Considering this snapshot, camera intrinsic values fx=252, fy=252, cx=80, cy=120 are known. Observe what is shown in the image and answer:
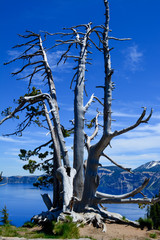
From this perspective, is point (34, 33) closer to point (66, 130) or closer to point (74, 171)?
point (66, 130)

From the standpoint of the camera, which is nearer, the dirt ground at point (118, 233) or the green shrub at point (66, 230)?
the green shrub at point (66, 230)

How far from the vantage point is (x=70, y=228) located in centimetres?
885

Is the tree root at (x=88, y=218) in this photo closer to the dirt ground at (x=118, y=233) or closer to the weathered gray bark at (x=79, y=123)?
the dirt ground at (x=118, y=233)

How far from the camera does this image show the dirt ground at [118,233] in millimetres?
8977

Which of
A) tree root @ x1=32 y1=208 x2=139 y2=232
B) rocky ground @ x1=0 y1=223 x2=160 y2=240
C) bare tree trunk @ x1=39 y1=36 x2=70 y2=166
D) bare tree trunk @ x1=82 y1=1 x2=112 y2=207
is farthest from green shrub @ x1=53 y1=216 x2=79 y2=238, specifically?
A: bare tree trunk @ x1=39 y1=36 x2=70 y2=166

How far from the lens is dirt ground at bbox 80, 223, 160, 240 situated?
29.5 ft

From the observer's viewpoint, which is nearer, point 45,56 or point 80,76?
point 80,76

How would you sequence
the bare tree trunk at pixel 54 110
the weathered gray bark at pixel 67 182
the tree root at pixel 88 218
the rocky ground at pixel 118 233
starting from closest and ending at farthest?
1. the rocky ground at pixel 118 233
2. the tree root at pixel 88 218
3. the weathered gray bark at pixel 67 182
4. the bare tree trunk at pixel 54 110

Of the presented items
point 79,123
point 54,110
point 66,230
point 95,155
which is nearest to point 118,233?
point 66,230

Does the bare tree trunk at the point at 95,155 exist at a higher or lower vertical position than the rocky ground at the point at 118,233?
higher

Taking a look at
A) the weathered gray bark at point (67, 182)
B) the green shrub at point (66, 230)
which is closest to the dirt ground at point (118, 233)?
the green shrub at point (66, 230)

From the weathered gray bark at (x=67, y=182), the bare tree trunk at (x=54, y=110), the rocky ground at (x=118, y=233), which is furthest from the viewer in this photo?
the bare tree trunk at (x=54, y=110)

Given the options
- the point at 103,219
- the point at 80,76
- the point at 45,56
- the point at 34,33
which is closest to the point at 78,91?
the point at 80,76

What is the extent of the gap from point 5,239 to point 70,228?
2.21m
